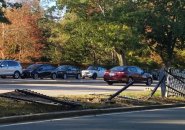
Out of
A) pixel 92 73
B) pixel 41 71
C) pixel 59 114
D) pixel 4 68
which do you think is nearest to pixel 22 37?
pixel 92 73

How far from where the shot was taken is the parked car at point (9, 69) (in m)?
44.4

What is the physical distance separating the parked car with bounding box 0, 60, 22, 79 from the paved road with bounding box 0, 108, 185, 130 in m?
29.4

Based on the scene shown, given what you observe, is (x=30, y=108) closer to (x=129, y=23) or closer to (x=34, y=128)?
(x=34, y=128)

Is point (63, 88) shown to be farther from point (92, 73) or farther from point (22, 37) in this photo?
point (22, 37)

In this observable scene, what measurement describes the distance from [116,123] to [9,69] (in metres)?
32.0

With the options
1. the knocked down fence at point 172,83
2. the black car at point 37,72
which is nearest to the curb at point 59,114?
the knocked down fence at point 172,83

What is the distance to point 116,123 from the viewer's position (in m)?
13.7

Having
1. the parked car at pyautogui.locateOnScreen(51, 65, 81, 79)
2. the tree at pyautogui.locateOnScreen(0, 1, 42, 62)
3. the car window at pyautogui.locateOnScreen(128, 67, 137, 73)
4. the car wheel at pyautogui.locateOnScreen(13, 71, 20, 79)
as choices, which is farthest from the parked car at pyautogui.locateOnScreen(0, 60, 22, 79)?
the tree at pyautogui.locateOnScreen(0, 1, 42, 62)

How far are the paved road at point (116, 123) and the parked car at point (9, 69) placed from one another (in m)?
29.4

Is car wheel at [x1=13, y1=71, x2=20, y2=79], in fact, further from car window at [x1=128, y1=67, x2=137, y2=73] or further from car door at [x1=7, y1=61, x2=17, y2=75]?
car window at [x1=128, y1=67, x2=137, y2=73]

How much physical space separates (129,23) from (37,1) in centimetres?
2102

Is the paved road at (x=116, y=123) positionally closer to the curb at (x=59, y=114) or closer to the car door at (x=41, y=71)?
the curb at (x=59, y=114)

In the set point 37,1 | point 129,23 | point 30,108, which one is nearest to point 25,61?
point 37,1

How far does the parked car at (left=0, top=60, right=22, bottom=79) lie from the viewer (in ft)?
146
